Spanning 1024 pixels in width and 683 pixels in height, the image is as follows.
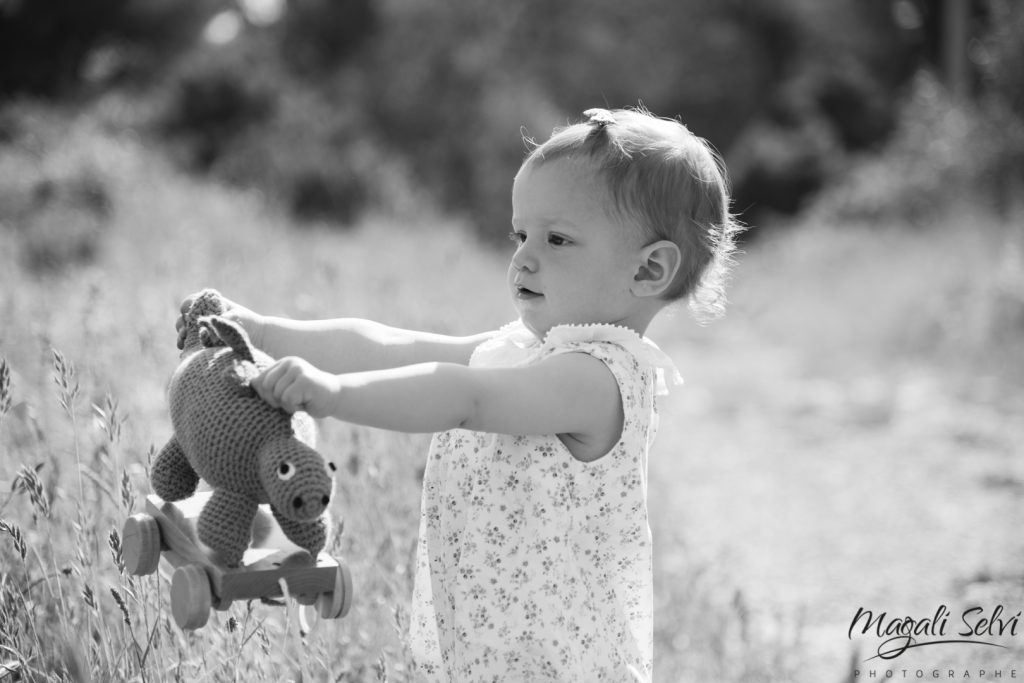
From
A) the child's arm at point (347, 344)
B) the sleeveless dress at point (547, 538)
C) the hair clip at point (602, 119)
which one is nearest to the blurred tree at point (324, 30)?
the child's arm at point (347, 344)

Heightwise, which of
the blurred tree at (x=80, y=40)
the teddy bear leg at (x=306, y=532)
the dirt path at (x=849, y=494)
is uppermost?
the blurred tree at (x=80, y=40)

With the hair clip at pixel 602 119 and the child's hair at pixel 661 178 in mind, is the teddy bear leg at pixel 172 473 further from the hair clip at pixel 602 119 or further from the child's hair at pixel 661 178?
the hair clip at pixel 602 119

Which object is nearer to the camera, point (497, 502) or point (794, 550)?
point (497, 502)

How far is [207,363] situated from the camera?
1.55 meters

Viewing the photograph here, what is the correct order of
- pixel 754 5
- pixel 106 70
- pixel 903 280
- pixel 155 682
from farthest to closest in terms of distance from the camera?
pixel 754 5, pixel 106 70, pixel 903 280, pixel 155 682

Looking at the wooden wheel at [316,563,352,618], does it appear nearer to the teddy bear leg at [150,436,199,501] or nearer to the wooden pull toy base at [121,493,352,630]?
the wooden pull toy base at [121,493,352,630]

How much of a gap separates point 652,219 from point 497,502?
55 cm

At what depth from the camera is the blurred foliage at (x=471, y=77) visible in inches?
509

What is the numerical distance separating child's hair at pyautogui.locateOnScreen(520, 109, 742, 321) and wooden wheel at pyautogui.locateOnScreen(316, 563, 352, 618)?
2.43 ft

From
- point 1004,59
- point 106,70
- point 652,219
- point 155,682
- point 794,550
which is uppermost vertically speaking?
point 1004,59

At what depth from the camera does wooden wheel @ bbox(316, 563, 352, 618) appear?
64.8 inches

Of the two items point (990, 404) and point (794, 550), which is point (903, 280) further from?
point (794, 550)

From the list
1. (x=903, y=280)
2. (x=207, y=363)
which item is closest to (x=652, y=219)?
(x=207, y=363)

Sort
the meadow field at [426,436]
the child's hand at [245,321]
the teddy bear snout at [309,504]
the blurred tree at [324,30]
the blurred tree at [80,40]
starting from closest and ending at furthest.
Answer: the teddy bear snout at [309,504] → the child's hand at [245,321] → the meadow field at [426,436] → the blurred tree at [80,40] → the blurred tree at [324,30]
